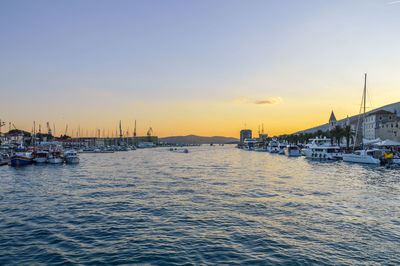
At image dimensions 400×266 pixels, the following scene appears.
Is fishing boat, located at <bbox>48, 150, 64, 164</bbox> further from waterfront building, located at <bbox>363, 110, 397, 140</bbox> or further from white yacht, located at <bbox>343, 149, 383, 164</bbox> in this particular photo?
waterfront building, located at <bbox>363, 110, 397, 140</bbox>

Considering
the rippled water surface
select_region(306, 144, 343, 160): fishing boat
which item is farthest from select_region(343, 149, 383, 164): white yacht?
the rippled water surface

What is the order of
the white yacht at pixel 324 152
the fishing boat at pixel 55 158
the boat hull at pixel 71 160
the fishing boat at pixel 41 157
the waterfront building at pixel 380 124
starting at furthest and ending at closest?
the waterfront building at pixel 380 124 → the white yacht at pixel 324 152 → the boat hull at pixel 71 160 → the fishing boat at pixel 41 157 → the fishing boat at pixel 55 158

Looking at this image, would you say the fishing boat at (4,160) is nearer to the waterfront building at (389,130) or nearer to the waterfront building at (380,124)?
the waterfront building at (389,130)

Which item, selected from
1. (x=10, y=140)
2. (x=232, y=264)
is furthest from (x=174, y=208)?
(x=10, y=140)

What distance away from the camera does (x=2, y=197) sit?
23.8 m

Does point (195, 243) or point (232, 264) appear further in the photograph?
point (195, 243)

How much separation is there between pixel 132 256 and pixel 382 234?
Answer: 13697 millimetres

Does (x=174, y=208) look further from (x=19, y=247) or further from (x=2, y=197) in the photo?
(x=2, y=197)


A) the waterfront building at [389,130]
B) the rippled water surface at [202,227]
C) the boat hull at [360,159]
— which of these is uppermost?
the waterfront building at [389,130]

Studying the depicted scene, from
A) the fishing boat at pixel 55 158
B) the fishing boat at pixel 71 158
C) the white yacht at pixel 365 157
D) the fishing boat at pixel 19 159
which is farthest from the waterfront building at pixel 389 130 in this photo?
the fishing boat at pixel 19 159

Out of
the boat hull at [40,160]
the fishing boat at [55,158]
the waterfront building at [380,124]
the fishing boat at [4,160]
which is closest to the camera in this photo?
the fishing boat at [4,160]

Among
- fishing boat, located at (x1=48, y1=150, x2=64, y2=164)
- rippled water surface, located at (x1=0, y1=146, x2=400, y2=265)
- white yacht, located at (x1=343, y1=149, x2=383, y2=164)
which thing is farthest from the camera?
fishing boat, located at (x1=48, y1=150, x2=64, y2=164)

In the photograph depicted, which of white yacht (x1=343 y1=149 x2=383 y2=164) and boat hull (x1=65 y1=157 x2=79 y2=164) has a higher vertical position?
white yacht (x1=343 y1=149 x2=383 y2=164)

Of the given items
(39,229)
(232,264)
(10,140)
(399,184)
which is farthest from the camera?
(10,140)
